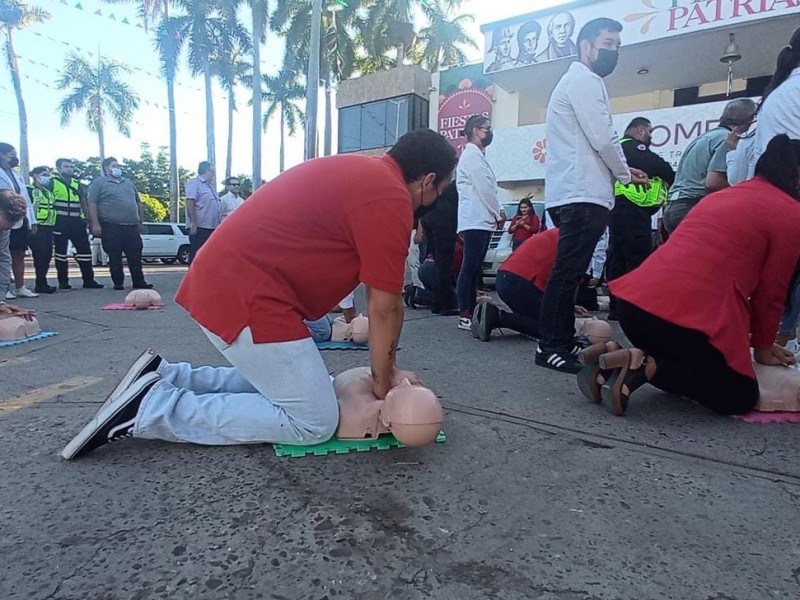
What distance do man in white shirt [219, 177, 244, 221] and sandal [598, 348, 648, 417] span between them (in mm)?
7569

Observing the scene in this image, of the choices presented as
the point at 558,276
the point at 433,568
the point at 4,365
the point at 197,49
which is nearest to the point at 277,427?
the point at 433,568

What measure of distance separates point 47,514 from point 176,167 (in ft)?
94.6

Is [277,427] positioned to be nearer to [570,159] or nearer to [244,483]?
[244,483]

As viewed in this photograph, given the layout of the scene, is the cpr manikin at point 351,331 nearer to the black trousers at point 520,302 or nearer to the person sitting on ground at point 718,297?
the black trousers at point 520,302

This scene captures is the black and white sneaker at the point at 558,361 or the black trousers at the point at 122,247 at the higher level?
the black trousers at the point at 122,247

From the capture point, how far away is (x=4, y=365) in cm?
320

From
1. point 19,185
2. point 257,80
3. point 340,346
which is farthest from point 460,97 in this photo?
point 340,346

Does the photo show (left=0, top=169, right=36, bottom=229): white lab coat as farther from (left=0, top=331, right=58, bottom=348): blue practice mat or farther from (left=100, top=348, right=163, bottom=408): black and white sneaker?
(left=100, top=348, right=163, bottom=408): black and white sneaker

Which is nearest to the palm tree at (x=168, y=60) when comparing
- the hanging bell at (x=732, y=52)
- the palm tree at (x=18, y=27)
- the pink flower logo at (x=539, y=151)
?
the palm tree at (x=18, y=27)

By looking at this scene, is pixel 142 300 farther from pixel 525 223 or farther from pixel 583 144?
pixel 525 223

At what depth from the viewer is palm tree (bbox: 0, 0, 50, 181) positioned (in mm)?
25047

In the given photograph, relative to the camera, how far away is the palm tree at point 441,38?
27.8 m

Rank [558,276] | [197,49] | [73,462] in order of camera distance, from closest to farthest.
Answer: [73,462]
[558,276]
[197,49]

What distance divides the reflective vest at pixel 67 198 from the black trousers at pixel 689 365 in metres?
7.47
